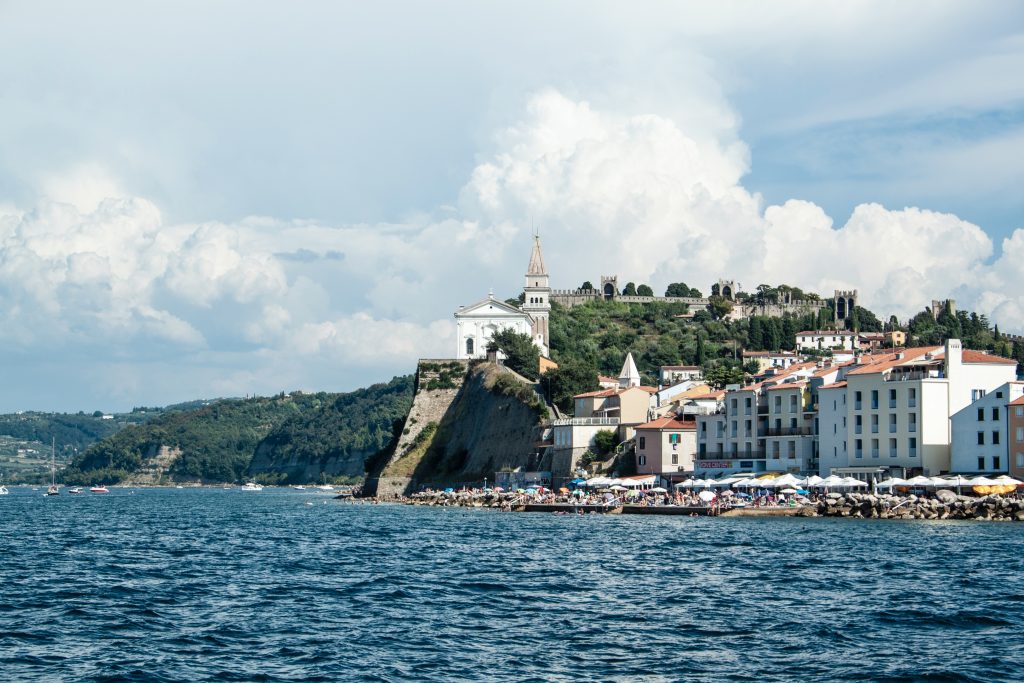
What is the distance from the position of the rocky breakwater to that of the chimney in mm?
8328

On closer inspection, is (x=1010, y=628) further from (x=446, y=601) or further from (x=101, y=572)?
(x=101, y=572)

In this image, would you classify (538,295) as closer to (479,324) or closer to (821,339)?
(479,324)

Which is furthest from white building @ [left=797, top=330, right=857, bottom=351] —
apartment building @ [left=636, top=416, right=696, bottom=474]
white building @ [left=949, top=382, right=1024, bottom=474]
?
white building @ [left=949, top=382, right=1024, bottom=474]

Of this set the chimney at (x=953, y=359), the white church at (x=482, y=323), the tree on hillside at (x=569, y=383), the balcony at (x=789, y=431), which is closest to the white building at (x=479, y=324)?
the white church at (x=482, y=323)

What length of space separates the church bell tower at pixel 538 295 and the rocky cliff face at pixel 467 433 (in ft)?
72.3

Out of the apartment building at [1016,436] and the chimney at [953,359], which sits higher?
the chimney at [953,359]

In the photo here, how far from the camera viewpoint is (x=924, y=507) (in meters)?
62.9

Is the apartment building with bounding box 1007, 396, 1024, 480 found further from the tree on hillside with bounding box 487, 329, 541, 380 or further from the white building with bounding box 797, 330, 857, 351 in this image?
the white building with bounding box 797, 330, 857, 351

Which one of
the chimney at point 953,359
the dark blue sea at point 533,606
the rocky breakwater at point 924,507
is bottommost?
the dark blue sea at point 533,606

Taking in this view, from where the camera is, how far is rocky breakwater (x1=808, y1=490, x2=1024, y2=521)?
2427 inches

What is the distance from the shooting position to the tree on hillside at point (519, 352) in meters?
119

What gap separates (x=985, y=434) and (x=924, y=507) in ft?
27.1

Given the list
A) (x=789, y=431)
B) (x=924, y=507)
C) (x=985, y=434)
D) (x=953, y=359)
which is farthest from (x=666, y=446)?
(x=924, y=507)

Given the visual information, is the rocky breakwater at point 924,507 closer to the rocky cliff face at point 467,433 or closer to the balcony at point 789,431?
the balcony at point 789,431
